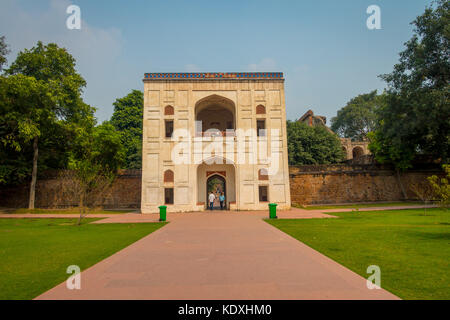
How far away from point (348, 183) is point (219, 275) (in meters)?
23.3

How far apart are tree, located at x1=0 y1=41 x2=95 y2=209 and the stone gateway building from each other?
7231 millimetres

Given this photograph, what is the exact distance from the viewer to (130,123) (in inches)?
1419

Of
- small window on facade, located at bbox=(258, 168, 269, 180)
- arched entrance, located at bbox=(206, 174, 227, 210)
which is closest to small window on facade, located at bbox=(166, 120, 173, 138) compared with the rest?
arched entrance, located at bbox=(206, 174, 227, 210)

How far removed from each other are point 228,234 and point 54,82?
1964 cm

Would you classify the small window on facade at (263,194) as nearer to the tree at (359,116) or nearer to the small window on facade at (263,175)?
the small window on facade at (263,175)

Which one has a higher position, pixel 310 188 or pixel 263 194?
pixel 310 188

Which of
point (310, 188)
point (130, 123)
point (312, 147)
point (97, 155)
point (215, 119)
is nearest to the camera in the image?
point (97, 155)

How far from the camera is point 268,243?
794cm

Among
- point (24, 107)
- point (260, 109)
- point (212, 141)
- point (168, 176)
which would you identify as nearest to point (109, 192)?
point (168, 176)

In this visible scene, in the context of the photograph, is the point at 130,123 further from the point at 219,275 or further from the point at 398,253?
the point at 398,253

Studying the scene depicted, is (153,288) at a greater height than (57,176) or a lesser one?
lesser
